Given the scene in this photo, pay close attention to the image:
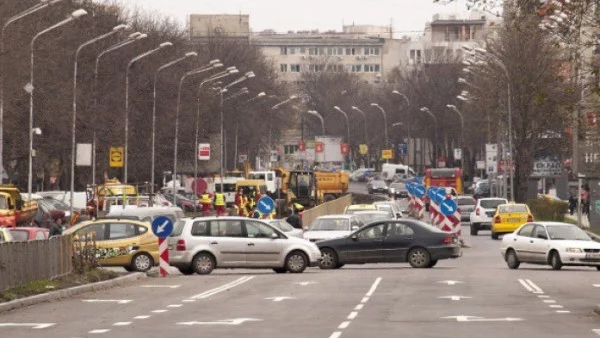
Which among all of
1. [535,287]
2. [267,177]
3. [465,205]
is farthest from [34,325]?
[267,177]

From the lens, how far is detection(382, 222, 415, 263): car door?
4588 cm

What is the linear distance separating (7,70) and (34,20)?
73.4 ft

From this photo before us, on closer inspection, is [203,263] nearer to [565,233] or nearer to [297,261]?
[297,261]

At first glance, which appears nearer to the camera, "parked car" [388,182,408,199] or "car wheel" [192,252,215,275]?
"car wheel" [192,252,215,275]

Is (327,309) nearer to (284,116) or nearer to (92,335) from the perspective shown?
(92,335)

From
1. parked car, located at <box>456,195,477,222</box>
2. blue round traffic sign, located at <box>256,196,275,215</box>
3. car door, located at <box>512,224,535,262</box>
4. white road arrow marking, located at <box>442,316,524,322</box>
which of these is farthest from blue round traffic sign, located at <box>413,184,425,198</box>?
white road arrow marking, located at <box>442,316,524,322</box>

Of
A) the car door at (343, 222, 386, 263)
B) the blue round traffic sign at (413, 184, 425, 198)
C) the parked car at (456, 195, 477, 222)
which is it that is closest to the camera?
the car door at (343, 222, 386, 263)

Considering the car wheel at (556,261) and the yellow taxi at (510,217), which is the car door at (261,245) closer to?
the car wheel at (556,261)

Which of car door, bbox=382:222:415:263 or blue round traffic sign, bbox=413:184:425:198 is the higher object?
blue round traffic sign, bbox=413:184:425:198

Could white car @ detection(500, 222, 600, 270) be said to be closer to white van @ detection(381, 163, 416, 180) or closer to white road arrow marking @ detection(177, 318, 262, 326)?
white road arrow marking @ detection(177, 318, 262, 326)

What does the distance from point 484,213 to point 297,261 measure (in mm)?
35905

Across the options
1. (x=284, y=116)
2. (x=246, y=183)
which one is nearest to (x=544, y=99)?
(x=246, y=183)

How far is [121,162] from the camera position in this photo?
71812mm

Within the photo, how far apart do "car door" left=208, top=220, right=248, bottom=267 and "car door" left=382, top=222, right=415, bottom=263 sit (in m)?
5.01
